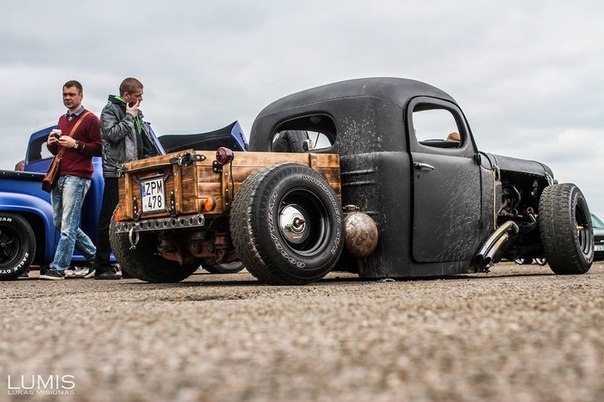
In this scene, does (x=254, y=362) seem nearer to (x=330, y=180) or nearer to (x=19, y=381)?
(x=19, y=381)

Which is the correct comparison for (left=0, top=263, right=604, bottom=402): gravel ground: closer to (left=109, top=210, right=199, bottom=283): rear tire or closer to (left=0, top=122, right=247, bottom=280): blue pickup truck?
(left=109, top=210, right=199, bottom=283): rear tire

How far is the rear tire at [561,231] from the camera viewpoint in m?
6.53

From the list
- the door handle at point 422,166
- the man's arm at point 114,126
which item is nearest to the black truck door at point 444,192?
the door handle at point 422,166

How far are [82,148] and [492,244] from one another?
4006 mm

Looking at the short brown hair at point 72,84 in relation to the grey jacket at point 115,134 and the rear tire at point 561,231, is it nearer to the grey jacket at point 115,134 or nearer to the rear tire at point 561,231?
the grey jacket at point 115,134

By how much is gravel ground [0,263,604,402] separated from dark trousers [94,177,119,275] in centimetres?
383

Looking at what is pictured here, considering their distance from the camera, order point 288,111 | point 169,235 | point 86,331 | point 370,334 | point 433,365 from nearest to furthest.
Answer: point 433,365
point 370,334
point 86,331
point 169,235
point 288,111

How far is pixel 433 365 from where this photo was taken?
1704mm

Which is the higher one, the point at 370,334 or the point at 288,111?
the point at 288,111

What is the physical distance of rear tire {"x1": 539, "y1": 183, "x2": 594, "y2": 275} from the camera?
21.4ft

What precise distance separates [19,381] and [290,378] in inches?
23.9

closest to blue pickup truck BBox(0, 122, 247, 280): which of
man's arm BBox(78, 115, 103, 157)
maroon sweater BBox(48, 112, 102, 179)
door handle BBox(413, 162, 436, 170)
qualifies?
maroon sweater BBox(48, 112, 102, 179)

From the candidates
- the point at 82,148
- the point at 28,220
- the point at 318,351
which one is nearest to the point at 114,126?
the point at 82,148


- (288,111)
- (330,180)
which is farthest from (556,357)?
(288,111)
